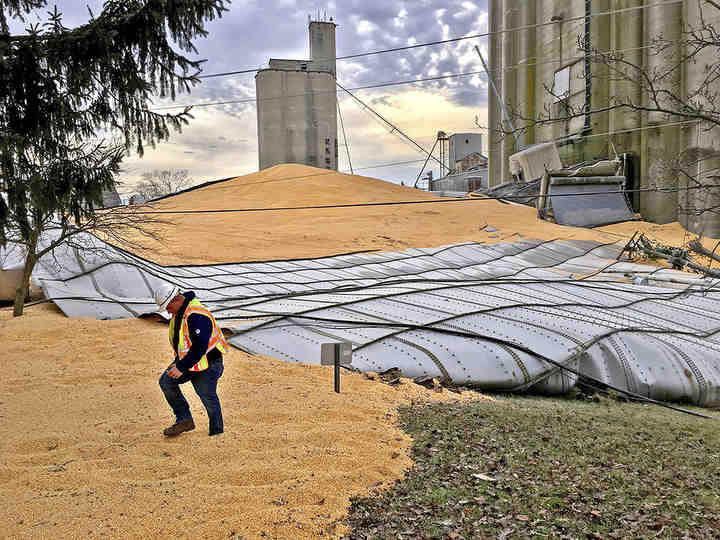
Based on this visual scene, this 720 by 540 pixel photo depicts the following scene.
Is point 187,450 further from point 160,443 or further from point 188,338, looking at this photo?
point 188,338

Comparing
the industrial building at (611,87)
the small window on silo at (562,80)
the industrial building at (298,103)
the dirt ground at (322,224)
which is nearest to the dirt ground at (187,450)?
the dirt ground at (322,224)

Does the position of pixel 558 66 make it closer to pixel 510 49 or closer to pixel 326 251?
pixel 510 49

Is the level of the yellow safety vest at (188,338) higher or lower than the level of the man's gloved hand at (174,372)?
higher

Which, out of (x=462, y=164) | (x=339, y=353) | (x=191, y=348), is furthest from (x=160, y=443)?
(x=462, y=164)

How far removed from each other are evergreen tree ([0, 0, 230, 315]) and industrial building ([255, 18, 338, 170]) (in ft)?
118

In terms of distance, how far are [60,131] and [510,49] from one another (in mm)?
40035

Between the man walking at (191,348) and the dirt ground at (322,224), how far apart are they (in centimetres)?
1086

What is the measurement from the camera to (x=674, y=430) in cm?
560

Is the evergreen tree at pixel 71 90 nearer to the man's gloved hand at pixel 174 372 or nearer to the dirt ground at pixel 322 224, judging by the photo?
the man's gloved hand at pixel 174 372

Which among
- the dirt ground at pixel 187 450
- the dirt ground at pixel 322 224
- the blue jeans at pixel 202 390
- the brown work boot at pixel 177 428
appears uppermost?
the dirt ground at pixel 322 224

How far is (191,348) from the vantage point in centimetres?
423

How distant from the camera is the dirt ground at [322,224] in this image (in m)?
17.9

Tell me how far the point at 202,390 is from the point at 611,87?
2939cm

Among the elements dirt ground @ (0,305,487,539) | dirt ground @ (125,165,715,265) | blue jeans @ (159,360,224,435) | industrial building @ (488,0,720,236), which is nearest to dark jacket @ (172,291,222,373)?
blue jeans @ (159,360,224,435)
